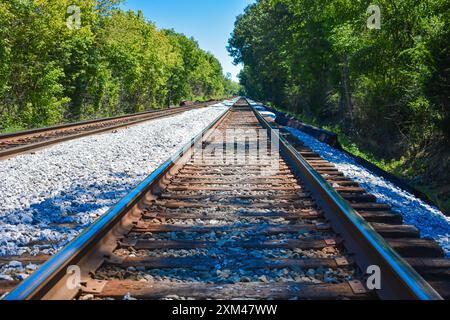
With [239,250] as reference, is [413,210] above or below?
below

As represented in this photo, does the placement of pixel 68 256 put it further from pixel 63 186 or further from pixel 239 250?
pixel 63 186

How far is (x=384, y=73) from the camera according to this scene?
15.5 m

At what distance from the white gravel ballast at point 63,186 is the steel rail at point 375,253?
2.30m

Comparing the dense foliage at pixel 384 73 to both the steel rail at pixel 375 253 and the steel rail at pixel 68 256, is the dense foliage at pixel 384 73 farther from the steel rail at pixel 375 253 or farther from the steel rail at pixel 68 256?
the steel rail at pixel 68 256

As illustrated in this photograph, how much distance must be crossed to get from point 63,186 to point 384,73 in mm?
13528

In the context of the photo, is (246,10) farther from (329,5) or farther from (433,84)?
(433,84)

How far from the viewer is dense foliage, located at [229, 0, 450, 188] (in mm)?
9688

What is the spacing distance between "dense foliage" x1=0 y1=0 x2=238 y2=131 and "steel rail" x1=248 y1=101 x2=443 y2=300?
14.7 meters

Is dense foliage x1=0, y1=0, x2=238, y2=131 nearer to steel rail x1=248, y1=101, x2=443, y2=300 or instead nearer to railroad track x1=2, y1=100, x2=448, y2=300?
railroad track x1=2, y1=100, x2=448, y2=300

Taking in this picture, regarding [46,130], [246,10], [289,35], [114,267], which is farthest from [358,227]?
[246,10]

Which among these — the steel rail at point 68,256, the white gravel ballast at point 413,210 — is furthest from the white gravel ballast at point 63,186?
the white gravel ballast at point 413,210

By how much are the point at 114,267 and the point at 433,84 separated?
8.80m

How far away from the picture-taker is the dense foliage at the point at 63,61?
16078 mm

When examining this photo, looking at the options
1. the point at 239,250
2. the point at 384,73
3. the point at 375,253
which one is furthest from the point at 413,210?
the point at 384,73
